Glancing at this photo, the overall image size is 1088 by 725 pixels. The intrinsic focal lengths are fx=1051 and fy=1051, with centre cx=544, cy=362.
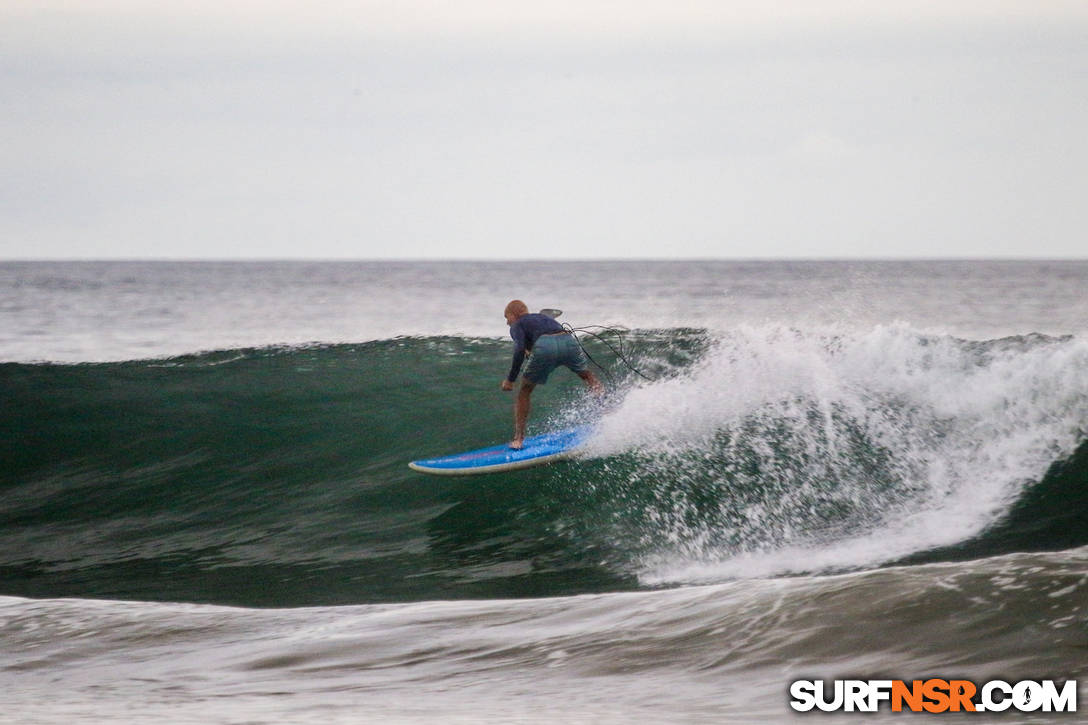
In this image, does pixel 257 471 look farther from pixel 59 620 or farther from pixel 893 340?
pixel 893 340

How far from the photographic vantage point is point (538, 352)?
30.0 ft

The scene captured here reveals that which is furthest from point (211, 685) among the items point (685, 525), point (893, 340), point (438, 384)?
Answer: point (438, 384)

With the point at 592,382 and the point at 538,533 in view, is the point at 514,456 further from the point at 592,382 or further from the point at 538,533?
the point at 592,382

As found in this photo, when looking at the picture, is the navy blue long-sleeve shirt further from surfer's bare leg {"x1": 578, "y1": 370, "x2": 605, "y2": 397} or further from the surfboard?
the surfboard

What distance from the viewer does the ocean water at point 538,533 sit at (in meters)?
4.73

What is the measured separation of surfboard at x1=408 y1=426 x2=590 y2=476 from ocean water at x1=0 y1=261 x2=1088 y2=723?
0.25 m

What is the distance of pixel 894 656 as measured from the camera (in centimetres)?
464

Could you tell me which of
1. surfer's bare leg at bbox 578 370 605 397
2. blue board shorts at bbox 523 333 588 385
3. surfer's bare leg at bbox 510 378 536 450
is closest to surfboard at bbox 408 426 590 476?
surfer's bare leg at bbox 510 378 536 450

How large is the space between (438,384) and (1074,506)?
830cm

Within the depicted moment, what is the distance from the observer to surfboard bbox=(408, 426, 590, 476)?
9.27m

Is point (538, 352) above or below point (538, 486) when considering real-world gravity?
above

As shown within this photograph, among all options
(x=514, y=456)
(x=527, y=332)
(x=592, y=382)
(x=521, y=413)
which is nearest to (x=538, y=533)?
(x=514, y=456)

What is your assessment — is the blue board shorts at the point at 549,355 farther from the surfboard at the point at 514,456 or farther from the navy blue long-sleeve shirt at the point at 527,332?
the surfboard at the point at 514,456

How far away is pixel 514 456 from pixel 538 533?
2.74 feet
